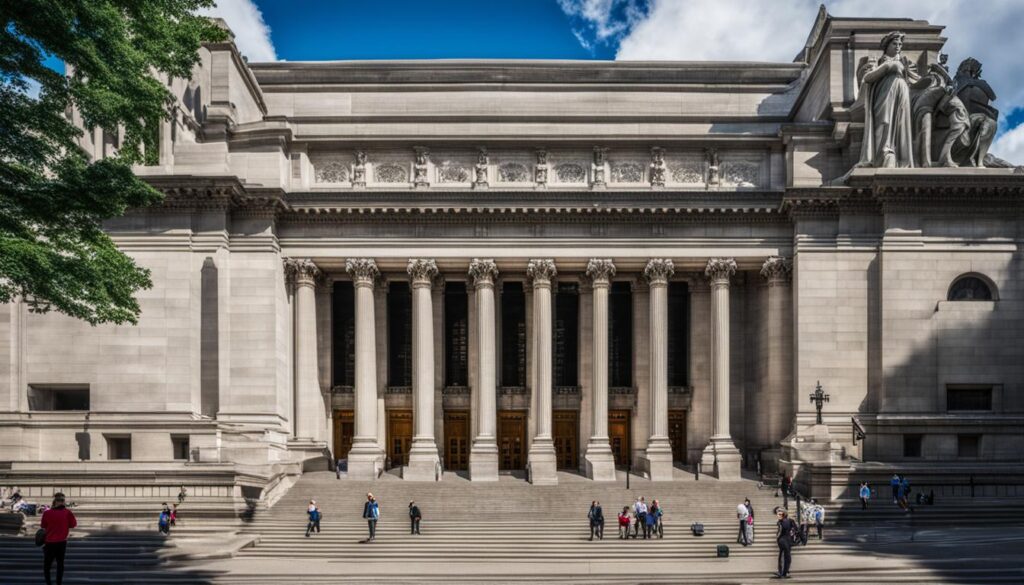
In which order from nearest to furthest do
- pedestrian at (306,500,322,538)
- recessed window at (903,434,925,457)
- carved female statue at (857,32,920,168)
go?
pedestrian at (306,500,322,538) < recessed window at (903,434,925,457) < carved female statue at (857,32,920,168)

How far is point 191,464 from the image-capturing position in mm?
39188

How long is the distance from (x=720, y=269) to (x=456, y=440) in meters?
15.6

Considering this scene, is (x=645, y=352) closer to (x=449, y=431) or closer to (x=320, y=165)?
(x=449, y=431)

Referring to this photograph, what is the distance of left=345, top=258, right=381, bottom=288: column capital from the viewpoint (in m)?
48.3

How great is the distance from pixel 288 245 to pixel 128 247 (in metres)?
6.98

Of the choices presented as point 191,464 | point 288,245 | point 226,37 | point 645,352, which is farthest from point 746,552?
point 226,37

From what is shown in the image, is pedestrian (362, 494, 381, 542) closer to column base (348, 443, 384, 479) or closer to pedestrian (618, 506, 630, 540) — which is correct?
pedestrian (618, 506, 630, 540)

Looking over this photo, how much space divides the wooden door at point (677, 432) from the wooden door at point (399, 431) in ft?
42.8

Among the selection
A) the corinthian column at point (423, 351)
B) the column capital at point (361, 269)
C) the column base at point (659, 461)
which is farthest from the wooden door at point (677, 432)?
the column capital at point (361, 269)

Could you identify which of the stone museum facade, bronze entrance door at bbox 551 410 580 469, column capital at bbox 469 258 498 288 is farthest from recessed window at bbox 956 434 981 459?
column capital at bbox 469 258 498 288

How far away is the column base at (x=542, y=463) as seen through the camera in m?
46.9

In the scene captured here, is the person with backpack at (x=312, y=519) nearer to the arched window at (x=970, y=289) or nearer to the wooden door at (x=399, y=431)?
the wooden door at (x=399, y=431)

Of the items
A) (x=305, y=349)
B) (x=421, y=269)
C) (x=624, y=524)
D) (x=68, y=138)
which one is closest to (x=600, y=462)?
(x=624, y=524)

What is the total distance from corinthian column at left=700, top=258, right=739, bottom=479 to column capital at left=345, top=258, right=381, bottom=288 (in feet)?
51.2
